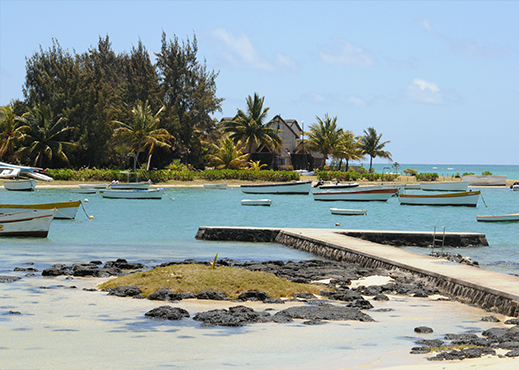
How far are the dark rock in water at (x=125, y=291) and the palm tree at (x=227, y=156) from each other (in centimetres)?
A: 6399

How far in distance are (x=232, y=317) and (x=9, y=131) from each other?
6508 centimetres

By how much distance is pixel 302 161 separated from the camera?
304 feet

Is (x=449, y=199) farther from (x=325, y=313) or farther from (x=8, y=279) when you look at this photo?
(x=325, y=313)

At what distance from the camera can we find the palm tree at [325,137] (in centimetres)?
8725

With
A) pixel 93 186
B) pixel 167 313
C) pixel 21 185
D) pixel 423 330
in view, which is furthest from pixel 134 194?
pixel 423 330

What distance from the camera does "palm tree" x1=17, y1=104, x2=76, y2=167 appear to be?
67125 millimetres

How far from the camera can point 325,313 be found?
428 inches

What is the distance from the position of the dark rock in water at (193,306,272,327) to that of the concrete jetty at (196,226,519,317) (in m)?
4.28

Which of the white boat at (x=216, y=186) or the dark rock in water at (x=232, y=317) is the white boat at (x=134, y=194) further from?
the dark rock in water at (x=232, y=317)

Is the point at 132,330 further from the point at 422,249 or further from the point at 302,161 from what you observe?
the point at 302,161

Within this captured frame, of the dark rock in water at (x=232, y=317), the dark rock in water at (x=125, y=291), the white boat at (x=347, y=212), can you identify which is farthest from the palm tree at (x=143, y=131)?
the dark rock in water at (x=232, y=317)

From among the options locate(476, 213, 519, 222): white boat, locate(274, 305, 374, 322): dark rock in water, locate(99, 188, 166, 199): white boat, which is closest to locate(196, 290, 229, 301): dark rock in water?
locate(274, 305, 374, 322): dark rock in water

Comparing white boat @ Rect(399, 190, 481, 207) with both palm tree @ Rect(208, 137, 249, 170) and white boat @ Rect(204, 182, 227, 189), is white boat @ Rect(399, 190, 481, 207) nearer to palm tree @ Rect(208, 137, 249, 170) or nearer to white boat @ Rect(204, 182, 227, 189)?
white boat @ Rect(204, 182, 227, 189)

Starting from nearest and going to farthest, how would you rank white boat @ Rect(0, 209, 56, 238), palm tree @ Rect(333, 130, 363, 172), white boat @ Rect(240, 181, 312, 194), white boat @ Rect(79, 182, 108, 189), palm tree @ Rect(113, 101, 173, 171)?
white boat @ Rect(0, 209, 56, 238) → white boat @ Rect(79, 182, 108, 189) → white boat @ Rect(240, 181, 312, 194) → palm tree @ Rect(113, 101, 173, 171) → palm tree @ Rect(333, 130, 363, 172)
